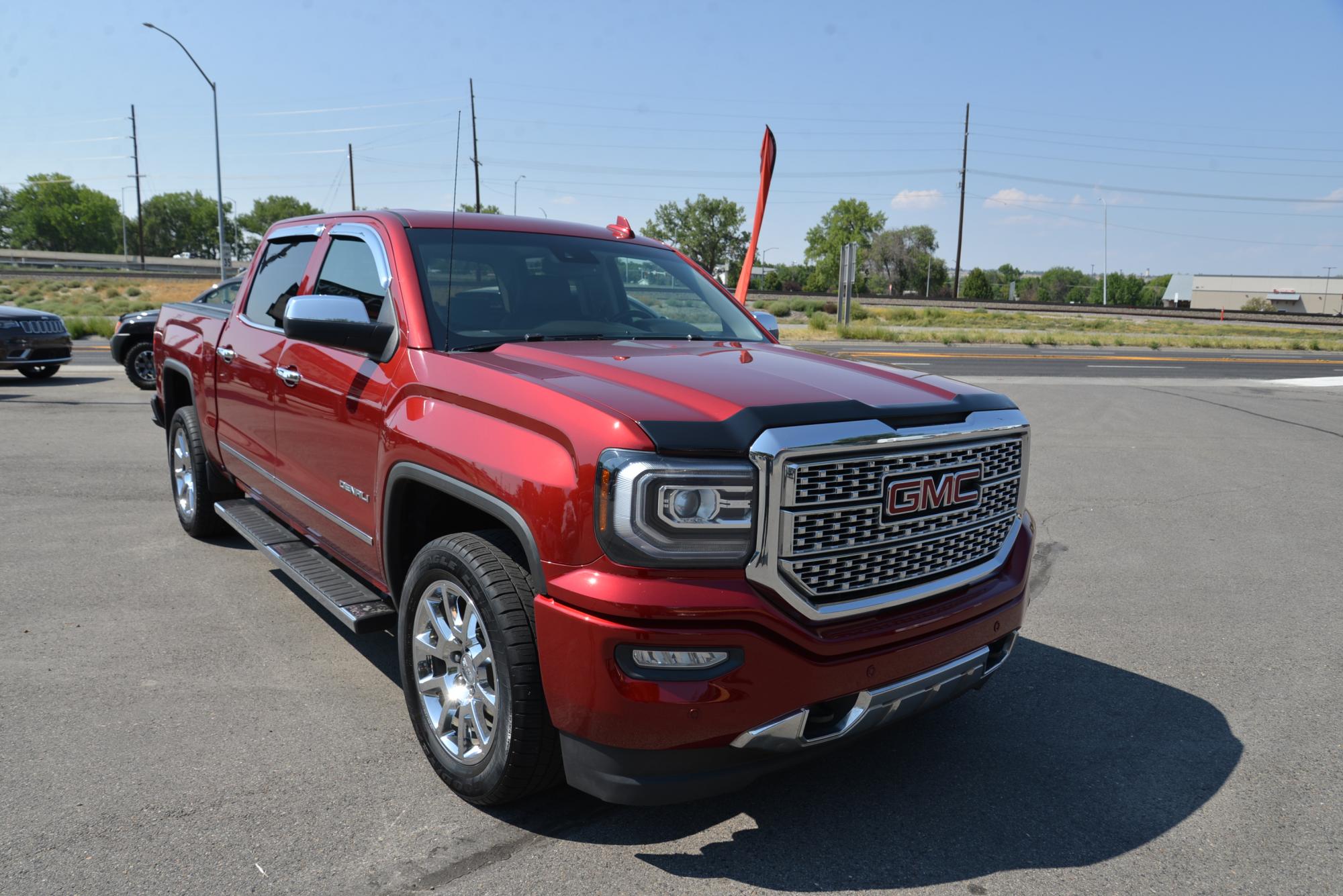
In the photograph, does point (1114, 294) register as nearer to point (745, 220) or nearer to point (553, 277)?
point (745, 220)

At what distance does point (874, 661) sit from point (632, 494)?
2.86 ft

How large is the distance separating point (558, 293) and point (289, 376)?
123cm

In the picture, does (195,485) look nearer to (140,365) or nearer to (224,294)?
(224,294)

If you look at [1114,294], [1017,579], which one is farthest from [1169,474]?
[1114,294]

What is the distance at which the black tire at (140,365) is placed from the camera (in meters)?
13.2

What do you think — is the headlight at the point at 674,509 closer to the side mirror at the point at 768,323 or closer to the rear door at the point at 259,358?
the side mirror at the point at 768,323

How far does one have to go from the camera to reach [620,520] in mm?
2424

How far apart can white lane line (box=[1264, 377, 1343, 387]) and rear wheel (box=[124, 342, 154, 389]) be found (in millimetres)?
19141

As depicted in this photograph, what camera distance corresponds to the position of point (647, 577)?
2.43m

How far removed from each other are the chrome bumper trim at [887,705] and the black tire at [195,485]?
439 cm

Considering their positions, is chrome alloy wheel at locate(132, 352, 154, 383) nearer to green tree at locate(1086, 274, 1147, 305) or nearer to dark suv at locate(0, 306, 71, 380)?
dark suv at locate(0, 306, 71, 380)

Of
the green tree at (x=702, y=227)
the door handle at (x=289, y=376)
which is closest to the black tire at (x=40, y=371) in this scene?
the door handle at (x=289, y=376)

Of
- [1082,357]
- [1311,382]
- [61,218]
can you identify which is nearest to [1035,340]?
[1082,357]

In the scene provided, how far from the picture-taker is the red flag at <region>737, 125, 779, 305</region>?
719 centimetres
